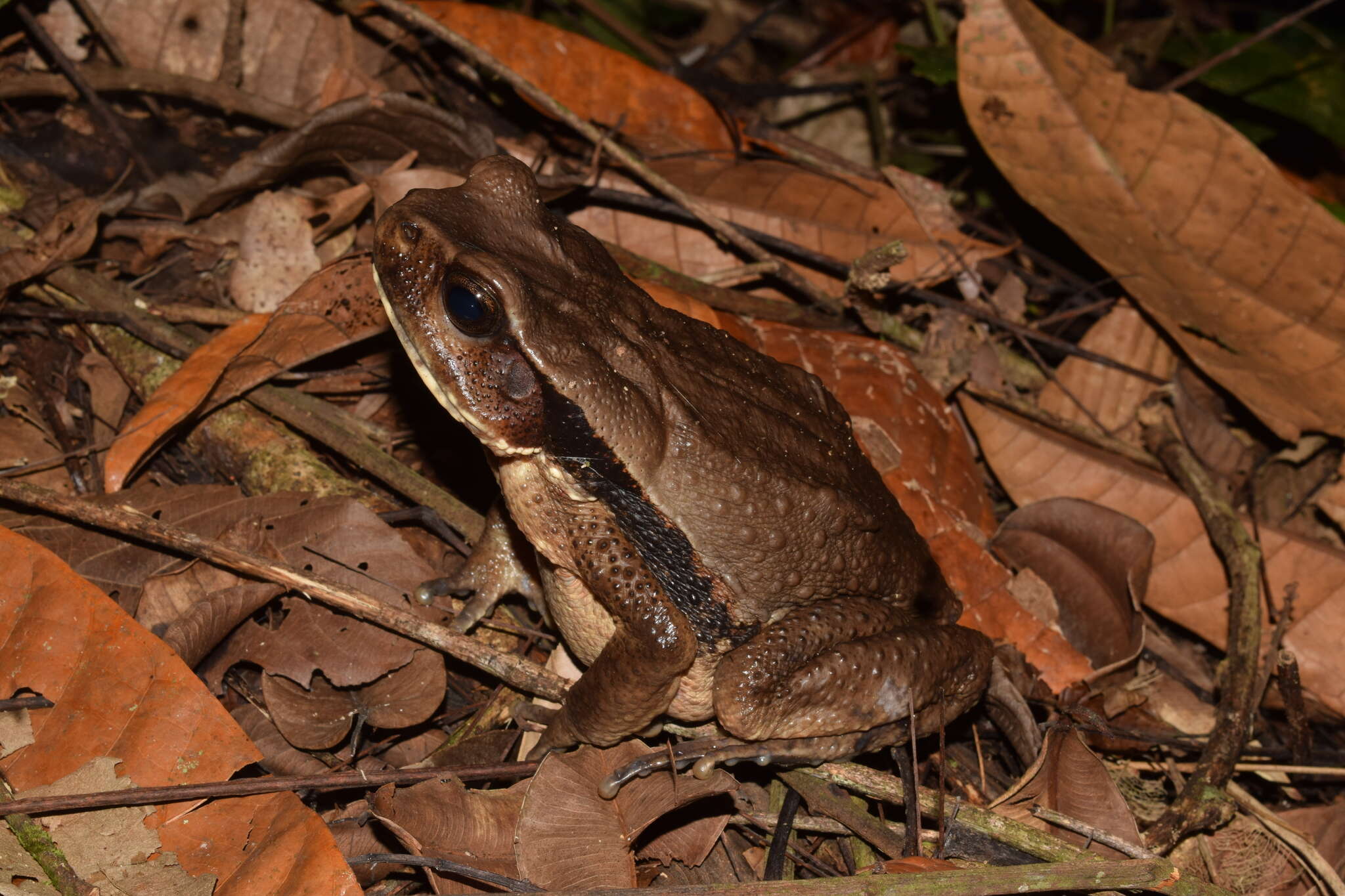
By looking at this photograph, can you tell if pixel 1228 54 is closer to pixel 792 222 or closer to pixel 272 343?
pixel 792 222

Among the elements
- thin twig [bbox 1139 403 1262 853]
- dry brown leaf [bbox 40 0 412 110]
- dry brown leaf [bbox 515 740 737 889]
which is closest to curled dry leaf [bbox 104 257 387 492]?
dry brown leaf [bbox 40 0 412 110]

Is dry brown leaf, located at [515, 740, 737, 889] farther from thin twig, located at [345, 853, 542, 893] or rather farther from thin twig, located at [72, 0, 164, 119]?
thin twig, located at [72, 0, 164, 119]

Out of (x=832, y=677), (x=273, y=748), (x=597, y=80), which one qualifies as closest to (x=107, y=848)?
(x=273, y=748)

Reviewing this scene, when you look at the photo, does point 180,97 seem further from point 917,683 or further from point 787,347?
point 917,683

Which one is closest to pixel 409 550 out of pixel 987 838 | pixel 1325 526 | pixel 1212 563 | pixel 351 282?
pixel 351 282

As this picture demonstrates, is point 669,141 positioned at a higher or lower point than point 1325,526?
higher
